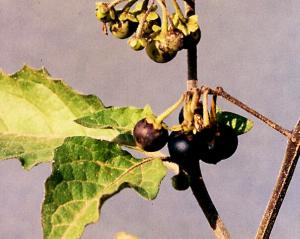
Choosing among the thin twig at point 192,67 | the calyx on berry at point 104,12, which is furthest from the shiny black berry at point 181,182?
the calyx on berry at point 104,12

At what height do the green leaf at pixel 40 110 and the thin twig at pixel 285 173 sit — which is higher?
the green leaf at pixel 40 110

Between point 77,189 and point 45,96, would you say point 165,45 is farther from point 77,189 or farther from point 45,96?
point 45,96

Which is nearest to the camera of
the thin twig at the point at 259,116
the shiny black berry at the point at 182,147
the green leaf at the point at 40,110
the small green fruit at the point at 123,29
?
the thin twig at the point at 259,116

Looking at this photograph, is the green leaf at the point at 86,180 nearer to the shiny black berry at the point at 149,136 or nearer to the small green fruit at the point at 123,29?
the shiny black berry at the point at 149,136

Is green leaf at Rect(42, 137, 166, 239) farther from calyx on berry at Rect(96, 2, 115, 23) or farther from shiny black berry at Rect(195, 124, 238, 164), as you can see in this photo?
calyx on berry at Rect(96, 2, 115, 23)

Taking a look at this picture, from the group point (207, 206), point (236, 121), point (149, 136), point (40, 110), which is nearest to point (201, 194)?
point (207, 206)

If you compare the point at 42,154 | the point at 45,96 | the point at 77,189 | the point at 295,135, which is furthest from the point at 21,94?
the point at 295,135
